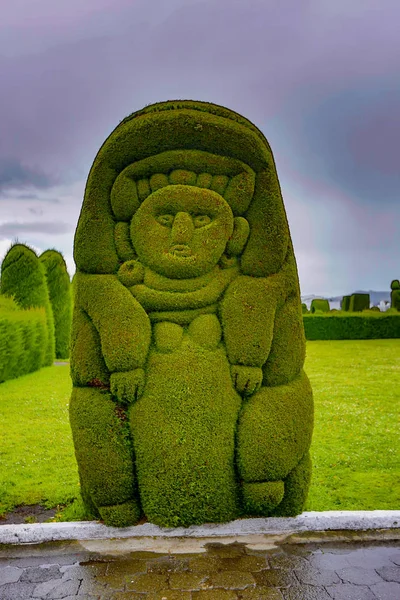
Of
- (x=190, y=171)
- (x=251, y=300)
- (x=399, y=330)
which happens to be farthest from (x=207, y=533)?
(x=399, y=330)

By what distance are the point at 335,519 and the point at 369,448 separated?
10.7 feet

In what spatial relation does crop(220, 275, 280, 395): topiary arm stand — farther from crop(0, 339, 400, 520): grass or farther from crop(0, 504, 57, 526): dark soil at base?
crop(0, 504, 57, 526): dark soil at base

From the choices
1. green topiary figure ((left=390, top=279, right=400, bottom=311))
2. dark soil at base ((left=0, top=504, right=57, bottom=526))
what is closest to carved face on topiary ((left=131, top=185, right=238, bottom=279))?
dark soil at base ((left=0, top=504, right=57, bottom=526))

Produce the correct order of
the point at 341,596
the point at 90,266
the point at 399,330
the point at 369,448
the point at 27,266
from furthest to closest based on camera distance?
the point at 399,330
the point at 27,266
the point at 369,448
the point at 90,266
the point at 341,596

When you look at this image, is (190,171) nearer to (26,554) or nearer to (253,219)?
(253,219)

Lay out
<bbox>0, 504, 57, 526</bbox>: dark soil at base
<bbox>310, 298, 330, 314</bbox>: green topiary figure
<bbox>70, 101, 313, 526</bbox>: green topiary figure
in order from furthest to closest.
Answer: <bbox>310, 298, 330, 314</bbox>: green topiary figure
<bbox>0, 504, 57, 526</bbox>: dark soil at base
<bbox>70, 101, 313, 526</bbox>: green topiary figure

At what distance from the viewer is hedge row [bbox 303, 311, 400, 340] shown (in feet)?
80.8

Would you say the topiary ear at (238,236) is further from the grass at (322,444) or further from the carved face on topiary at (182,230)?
the grass at (322,444)

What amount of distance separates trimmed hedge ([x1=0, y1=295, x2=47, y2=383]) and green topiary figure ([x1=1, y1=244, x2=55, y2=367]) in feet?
1.25

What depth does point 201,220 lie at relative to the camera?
4.38 meters

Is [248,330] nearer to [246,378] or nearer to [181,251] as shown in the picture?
[246,378]

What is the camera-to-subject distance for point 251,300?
431 cm

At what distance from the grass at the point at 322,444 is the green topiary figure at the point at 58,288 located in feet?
16.1

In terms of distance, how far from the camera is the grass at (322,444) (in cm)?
559
